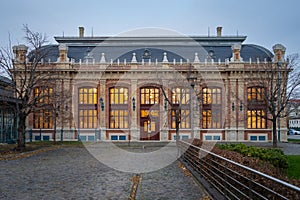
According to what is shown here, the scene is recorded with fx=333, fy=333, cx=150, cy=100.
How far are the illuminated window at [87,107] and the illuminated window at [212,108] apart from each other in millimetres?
13297

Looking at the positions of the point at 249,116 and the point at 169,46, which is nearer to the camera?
the point at 249,116

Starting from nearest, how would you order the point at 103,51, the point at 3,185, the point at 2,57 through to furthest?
the point at 3,185 → the point at 2,57 → the point at 103,51

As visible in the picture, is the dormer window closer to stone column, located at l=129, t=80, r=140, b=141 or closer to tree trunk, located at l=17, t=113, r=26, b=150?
stone column, located at l=129, t=80, r=140, b=141

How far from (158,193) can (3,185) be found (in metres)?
5.16

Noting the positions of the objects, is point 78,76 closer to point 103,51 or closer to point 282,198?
point 103,51

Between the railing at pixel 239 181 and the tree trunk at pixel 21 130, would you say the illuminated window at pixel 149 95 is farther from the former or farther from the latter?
the railing at pixel 239 181

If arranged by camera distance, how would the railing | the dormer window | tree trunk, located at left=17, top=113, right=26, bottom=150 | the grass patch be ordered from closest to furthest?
the railing, the grass patch, tree trunk, located at left=17, top=113, right=26, bottom=150, the dormer window

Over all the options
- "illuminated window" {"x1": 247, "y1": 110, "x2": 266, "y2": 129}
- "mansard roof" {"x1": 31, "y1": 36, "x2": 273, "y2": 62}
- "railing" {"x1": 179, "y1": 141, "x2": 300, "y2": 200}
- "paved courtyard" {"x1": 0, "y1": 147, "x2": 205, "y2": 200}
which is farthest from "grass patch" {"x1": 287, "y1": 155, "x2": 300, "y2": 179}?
"mansard roof" {"x1": 31, "y1": 36, "x2": 273, "y2": 62}

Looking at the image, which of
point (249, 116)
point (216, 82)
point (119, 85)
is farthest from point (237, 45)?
point (119, 85)

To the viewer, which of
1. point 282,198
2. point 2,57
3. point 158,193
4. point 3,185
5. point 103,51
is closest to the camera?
point 282,198

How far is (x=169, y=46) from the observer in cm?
4356

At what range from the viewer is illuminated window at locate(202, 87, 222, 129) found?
132 ft

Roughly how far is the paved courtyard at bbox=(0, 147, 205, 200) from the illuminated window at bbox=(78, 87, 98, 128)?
25.4 meters

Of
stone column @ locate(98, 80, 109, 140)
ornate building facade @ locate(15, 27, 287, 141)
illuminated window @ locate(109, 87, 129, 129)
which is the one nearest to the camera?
ornate building facade @ locate(15, 27, 287, 141)
